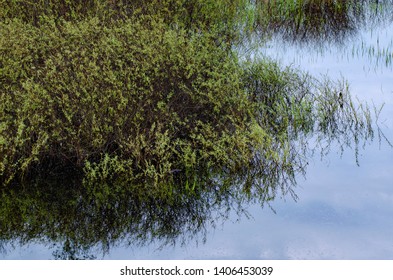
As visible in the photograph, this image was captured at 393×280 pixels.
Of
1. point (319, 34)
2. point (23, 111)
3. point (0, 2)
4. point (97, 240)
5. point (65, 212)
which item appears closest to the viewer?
point (97, 240)

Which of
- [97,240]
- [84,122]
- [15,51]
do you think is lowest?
[97,240]

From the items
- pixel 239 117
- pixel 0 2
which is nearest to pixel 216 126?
pixel 239 117

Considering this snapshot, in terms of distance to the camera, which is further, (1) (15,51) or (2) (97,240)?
(1) (15,51)

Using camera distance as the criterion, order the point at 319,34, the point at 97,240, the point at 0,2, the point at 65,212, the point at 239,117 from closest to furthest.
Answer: the point at 97,240
the point at 65,212
the point at 239,117
the point at 0,2
the point at 319,34

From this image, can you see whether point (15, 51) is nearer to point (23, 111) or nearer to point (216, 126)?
point (23, 111)

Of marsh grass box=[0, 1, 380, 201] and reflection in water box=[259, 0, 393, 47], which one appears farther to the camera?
reflection in water box=[259, 0, 393, 47]

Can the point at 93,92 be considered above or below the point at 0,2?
below

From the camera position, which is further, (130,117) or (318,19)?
(318,19)

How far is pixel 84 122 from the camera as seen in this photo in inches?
325

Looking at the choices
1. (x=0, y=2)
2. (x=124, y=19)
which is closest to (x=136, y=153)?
(x=124, y=19)

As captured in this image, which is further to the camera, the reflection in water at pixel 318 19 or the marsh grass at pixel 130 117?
the reflection in water at pixel 318 19

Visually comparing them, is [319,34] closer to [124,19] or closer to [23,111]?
[124,19]

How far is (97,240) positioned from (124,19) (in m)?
4.08

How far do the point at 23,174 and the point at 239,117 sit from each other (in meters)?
2.55
